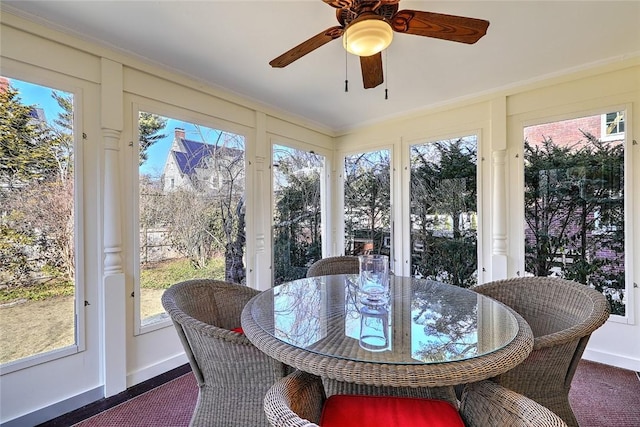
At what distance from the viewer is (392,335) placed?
1.14 meters

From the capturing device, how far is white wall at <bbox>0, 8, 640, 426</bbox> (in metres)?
1.86

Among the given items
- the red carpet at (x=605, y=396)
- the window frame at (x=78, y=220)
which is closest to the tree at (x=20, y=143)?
the window frame at (x=78, y=220)

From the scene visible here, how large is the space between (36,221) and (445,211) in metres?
3.47

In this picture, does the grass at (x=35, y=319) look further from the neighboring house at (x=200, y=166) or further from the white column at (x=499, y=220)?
the white column at (x=499, y=220)

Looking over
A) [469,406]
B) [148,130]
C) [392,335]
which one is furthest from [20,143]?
[469,406]

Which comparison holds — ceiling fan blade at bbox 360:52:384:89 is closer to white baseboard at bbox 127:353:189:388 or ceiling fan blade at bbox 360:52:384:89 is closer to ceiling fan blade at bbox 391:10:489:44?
ceiling fan blade at bbox 391:10:489:44

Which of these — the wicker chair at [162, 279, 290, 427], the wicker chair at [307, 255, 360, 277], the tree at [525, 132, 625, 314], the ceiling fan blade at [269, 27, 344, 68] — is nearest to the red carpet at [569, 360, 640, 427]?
the tree at [525, 132, 625, 314]

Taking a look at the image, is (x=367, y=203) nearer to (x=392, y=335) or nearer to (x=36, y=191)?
(x=392, y=335)

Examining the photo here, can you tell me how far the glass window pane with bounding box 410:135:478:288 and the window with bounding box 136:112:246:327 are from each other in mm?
1987

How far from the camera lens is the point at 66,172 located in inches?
78.1

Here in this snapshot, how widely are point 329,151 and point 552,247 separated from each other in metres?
2.75

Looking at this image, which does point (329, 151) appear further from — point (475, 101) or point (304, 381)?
point (304, 381)

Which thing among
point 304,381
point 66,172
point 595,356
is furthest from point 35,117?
point 595,356

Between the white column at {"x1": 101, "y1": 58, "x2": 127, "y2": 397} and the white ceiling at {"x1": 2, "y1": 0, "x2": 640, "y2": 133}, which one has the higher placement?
the white ceiling at {"x1": 2, "y1": 0, "x2": 640, "y2": 133}
